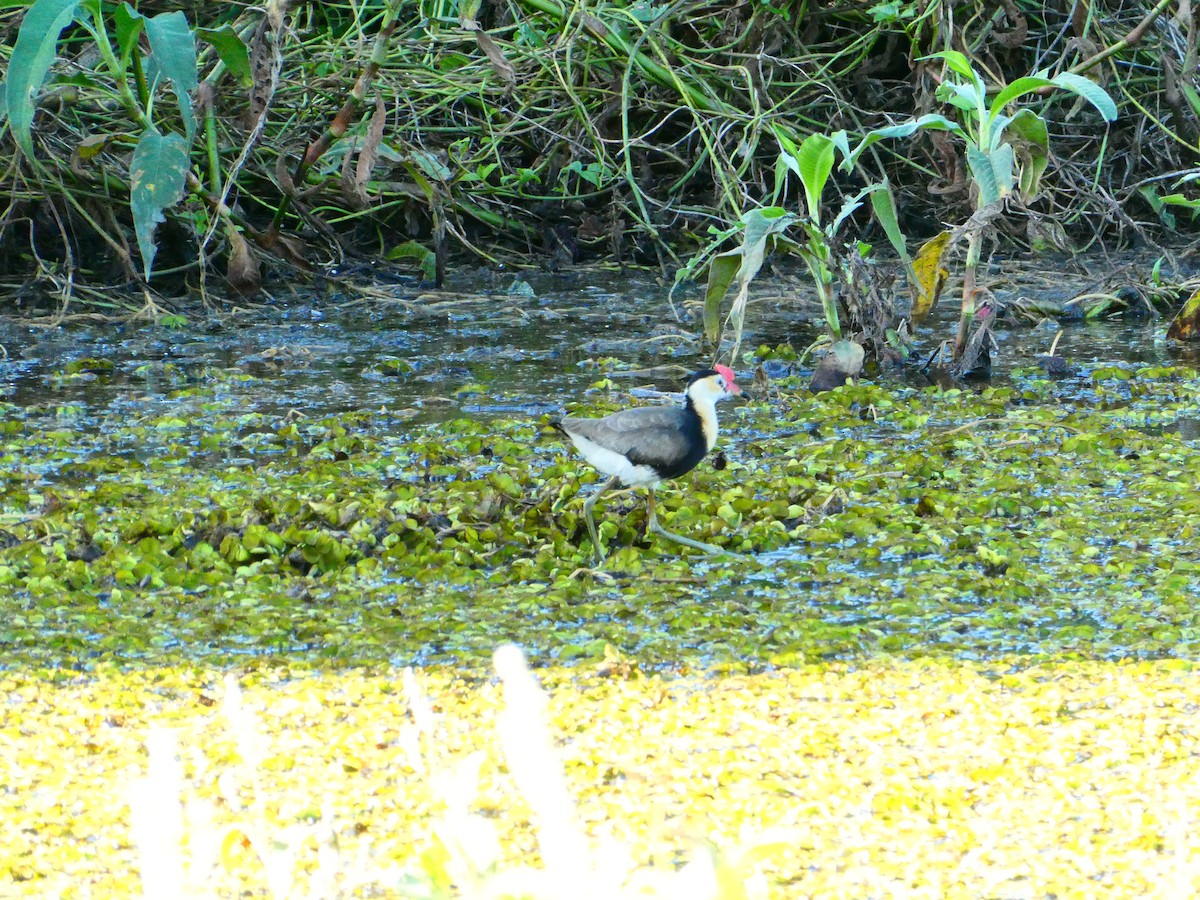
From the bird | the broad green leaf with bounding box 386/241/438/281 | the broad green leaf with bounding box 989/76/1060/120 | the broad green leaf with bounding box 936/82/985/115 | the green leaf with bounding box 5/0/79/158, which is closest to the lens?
the bird

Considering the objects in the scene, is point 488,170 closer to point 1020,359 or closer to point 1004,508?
point 1020,359

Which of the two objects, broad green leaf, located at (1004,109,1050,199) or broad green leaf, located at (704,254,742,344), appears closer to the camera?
broad green leaf, located at (1004,109,1050,199)

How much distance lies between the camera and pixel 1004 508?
457 cm

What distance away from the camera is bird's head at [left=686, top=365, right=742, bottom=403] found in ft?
15.0

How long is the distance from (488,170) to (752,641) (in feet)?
17.0

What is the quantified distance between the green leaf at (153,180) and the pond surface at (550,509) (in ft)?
1.95

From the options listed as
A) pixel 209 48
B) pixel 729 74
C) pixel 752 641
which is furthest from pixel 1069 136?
pixel 752 641

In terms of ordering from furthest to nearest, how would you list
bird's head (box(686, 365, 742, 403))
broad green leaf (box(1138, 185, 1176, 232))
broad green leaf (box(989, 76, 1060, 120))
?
broad green leaf (box(1138, 185, 1176, 232)) → broad green leaf (box(989, 76, 1060, 120)) → bird's head (box(686, 365, 742, 403))

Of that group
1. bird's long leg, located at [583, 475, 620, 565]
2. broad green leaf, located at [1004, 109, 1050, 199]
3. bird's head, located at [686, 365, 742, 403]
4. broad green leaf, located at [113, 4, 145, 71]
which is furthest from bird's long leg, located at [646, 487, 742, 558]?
broad green leaf, located at [113, 4, 145, 71]

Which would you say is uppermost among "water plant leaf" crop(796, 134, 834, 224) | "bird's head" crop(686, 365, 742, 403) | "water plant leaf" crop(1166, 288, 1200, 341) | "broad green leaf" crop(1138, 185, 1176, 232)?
"water plant leaf" crop(796, 134, 834, 224)

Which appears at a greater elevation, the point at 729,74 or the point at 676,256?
the point at 729,74

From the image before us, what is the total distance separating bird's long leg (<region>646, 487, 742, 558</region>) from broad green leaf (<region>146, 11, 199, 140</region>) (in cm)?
315

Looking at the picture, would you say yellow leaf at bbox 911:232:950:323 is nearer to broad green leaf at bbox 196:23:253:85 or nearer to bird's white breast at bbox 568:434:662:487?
bird's white breast at bbox 568:434:662:487

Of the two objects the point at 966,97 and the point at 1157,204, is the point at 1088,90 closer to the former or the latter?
the point at 966,97
